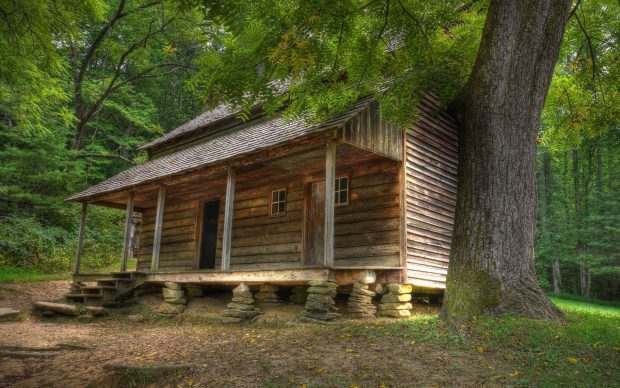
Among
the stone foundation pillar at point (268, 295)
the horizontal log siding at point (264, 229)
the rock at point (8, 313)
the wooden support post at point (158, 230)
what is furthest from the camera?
the wooden support post at point (158, 230)

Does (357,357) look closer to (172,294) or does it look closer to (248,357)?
(248,357)

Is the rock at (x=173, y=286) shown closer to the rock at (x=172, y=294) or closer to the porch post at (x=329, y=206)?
the rock at (x=172, y=294)

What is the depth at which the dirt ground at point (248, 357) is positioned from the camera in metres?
5.01

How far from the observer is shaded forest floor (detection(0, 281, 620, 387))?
15.9ft

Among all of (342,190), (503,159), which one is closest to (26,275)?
(342,190)

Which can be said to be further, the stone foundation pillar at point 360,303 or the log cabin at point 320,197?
the log cabin at point 320,197

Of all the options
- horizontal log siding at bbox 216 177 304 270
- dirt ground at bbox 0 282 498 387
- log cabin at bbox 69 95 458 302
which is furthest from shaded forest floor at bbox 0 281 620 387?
horizontal log siding at bbox 216 177 304 270

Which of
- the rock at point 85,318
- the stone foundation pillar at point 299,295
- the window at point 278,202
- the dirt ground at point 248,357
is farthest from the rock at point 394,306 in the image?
the rock at point 85,318

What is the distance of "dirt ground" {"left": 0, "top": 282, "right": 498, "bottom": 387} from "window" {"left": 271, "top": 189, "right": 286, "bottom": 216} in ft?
11.1

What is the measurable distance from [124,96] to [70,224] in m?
10.1

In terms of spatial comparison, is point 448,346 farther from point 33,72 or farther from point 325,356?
point 33,72

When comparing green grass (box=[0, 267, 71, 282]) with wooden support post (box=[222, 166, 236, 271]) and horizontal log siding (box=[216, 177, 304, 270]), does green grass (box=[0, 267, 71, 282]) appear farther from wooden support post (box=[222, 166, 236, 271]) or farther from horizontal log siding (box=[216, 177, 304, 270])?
wooden support post (box=[222, 166, 236, 271])

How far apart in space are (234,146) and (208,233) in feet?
17.8

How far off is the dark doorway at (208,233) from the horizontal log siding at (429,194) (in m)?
7.77
